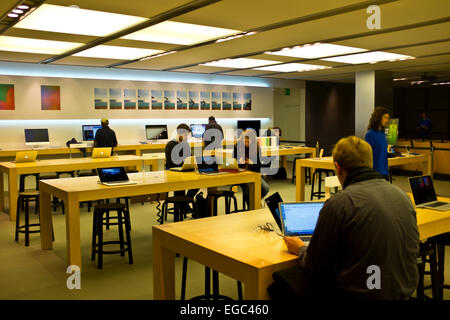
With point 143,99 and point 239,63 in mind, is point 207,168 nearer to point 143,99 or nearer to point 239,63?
point 239,63

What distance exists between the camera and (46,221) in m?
5.30

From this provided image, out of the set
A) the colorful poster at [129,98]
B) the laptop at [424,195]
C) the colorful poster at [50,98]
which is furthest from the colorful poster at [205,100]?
the laptop at [424,195]

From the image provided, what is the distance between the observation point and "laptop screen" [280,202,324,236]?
279 cm

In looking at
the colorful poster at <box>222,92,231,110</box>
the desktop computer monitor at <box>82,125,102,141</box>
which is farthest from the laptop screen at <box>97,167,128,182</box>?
the colorful poster at <box>222,92,231,110</box>

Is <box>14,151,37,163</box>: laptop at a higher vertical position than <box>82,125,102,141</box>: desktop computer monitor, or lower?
lower

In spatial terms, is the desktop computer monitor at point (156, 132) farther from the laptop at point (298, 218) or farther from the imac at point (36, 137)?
the laptop at point (298, 218)

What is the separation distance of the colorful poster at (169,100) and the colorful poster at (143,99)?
20.3 inches

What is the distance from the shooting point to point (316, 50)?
8.17 m

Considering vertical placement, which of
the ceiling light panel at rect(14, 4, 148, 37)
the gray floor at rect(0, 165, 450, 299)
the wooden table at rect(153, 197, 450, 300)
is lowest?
the gray floor at rect(0, 165, 450, 299)

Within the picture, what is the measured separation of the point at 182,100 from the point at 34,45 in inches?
207

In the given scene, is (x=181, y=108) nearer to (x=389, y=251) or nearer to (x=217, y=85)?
(x=217, y=85)

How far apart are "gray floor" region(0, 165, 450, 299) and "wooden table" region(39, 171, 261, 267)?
0.24 m

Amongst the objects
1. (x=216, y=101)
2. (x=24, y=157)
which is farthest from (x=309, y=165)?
(x=216, y=101)

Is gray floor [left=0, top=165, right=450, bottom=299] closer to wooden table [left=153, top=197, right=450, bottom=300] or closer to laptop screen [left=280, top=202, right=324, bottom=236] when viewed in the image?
wooden table [left=153, top=197, right=450, bottom=300]
